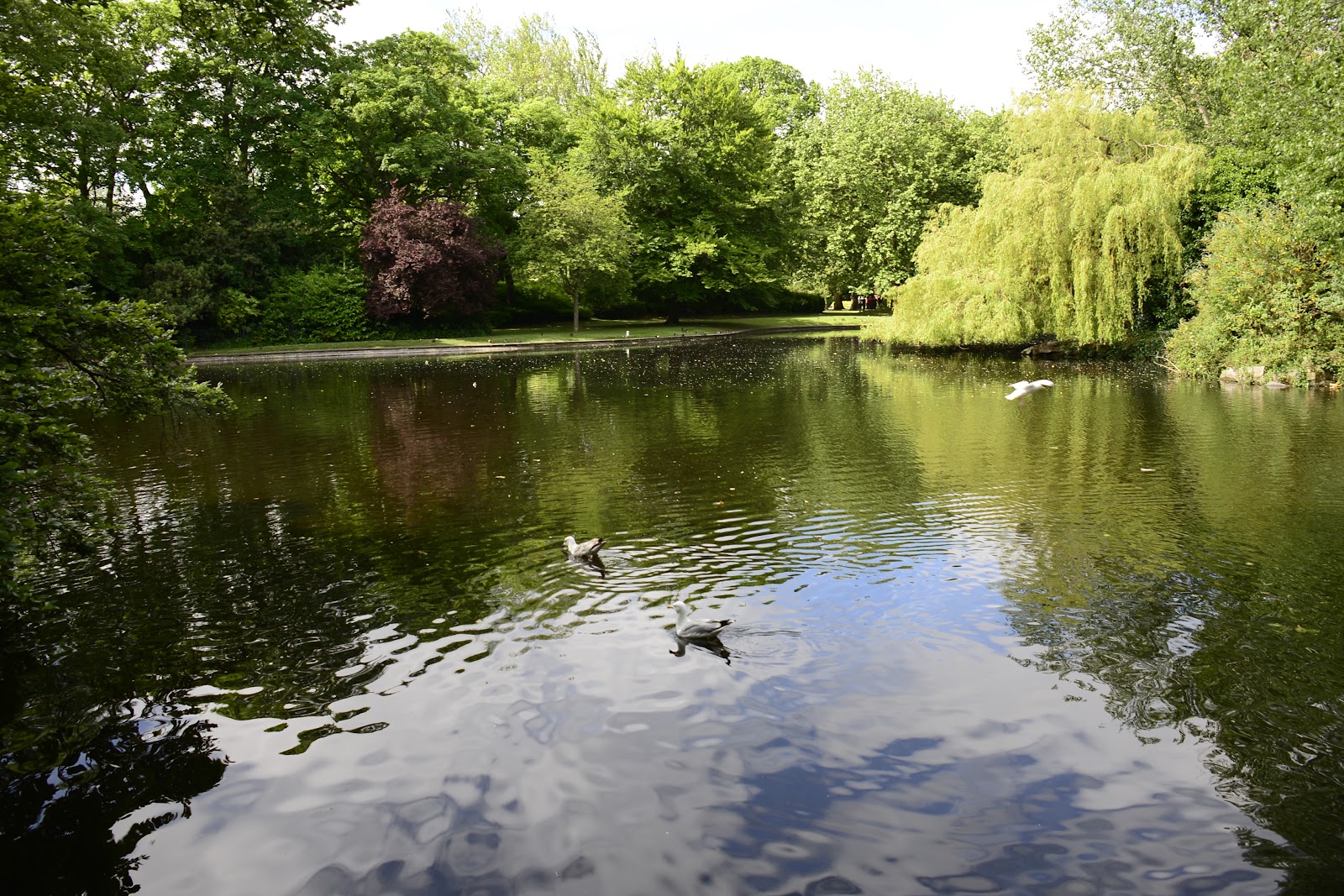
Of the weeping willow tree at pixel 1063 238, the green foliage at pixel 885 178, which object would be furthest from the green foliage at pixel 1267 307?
the green foliage at pixel 885 178

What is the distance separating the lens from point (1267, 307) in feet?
73.3

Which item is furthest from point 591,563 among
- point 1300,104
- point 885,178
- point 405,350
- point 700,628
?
point 885,178

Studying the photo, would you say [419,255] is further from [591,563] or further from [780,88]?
[780,88]

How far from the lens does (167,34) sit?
4066 centimetres

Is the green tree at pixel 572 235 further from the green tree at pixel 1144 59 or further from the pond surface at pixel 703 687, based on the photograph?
the pond surface at pixel 703 687

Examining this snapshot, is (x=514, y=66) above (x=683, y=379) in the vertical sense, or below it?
above

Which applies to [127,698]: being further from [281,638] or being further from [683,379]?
[683,379]

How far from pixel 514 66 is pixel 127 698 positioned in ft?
209

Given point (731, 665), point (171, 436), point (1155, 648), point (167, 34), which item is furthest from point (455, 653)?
point (167, 34)

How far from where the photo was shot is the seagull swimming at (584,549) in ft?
30.3

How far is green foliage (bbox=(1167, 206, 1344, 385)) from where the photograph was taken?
69.5 ft

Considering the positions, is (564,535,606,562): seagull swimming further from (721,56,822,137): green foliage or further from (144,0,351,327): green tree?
(721,56,822,137): green foliage

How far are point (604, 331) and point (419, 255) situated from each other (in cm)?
1207

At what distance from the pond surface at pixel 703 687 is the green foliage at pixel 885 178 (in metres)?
38.4
